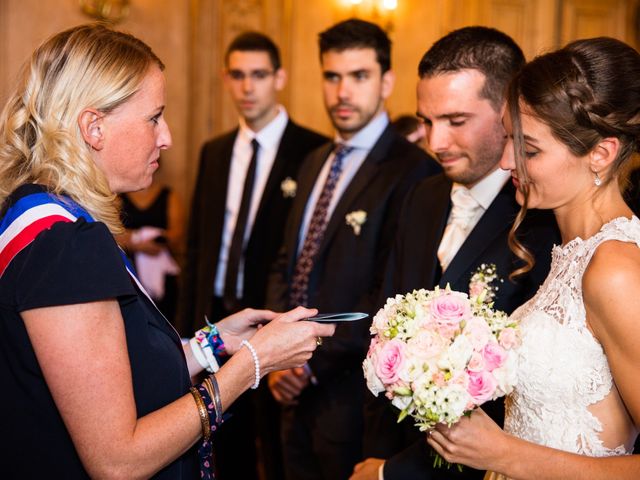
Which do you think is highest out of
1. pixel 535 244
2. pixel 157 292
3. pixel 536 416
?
pixel 535 244

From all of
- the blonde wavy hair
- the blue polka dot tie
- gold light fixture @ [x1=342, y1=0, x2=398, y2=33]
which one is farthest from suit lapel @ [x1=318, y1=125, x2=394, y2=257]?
gold light fixture @ [x1=342, y1=0, x2=398, y2=33]

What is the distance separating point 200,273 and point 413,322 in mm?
3122

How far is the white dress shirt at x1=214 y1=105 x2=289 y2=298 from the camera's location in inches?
189

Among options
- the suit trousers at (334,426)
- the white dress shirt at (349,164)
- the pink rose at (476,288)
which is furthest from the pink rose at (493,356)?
the white dress shirt at (349,164)

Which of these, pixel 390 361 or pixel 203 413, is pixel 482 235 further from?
pixel 203 413

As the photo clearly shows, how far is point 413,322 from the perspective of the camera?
6.29ft

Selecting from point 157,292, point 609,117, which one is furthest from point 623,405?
point 157,292

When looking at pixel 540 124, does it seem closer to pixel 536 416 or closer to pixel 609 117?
pixel 609 117

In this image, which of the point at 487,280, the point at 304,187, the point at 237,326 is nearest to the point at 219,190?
the point at 304,187

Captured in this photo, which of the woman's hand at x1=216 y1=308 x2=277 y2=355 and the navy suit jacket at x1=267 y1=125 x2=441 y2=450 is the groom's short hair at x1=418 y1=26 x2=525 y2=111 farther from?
the woman's hand at x1=216 y1=308 x2=277 y2=355

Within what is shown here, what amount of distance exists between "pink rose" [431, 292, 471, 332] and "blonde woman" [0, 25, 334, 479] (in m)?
0.41

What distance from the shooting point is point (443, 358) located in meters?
1.81

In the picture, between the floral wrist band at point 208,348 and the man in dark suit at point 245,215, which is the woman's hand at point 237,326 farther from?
the man in dark suit at point 245,215

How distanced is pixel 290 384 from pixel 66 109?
208 cm
